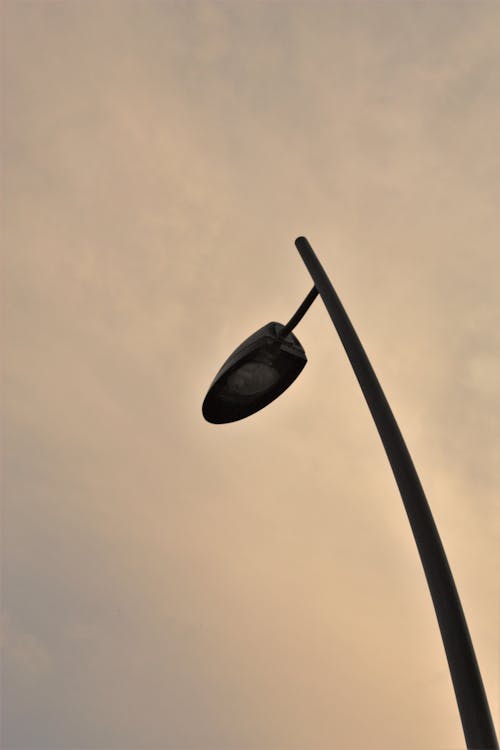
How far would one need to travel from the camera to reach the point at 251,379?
5.09 m

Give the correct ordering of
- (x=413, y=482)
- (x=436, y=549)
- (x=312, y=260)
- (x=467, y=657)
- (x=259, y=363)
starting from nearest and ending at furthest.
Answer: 1. (x=467, y=657)
2. (x=436, y=549)
3. (x=413, y=482)
4. (x=312, y=260)
5. (x=259, y=363)

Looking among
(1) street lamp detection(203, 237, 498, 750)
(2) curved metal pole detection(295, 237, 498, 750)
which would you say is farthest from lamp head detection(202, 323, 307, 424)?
(2) curved metal pole detection(295, 237, 498, 750)

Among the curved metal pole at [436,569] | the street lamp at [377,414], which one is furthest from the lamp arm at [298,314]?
the curved metal pole at [436,569]

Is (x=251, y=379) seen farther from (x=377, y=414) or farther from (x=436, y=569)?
(x=436, y=569)

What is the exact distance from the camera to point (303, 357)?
515 centimetres

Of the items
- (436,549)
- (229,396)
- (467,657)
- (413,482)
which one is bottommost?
(467,657)

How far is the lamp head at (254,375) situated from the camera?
4.90 meters

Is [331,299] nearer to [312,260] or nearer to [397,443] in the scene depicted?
[312,260]

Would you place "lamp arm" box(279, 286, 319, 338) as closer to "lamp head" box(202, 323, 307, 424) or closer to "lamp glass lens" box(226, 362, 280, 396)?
"lamp head" box(202, 323, 307, 424)

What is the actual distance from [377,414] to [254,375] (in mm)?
1755

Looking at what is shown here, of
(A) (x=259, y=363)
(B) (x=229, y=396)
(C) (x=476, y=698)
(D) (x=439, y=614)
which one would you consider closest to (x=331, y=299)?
(A) (x=259, y=363)

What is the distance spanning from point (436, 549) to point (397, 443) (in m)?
0.57

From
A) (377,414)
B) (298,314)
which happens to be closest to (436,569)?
(377,414)

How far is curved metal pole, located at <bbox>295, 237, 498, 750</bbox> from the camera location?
102 inches
